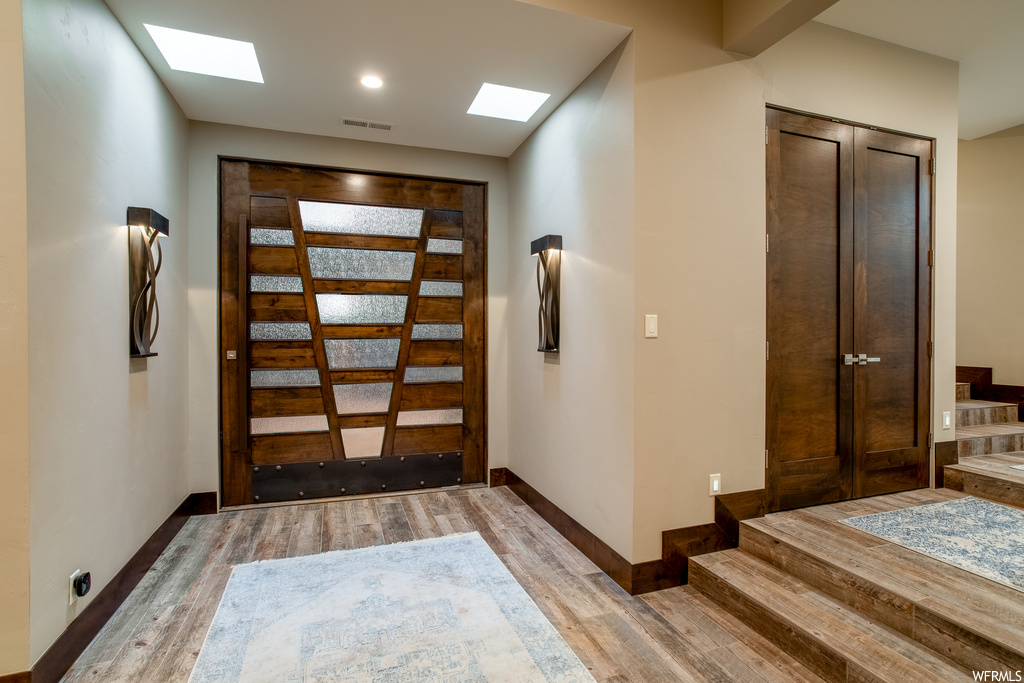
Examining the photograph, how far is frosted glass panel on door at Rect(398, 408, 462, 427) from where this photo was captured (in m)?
4.17

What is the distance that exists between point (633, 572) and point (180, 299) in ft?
11.1

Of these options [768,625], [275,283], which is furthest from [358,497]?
[768,625]

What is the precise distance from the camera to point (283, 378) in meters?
3.88

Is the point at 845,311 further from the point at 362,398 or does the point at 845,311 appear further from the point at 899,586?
the point at 362,398

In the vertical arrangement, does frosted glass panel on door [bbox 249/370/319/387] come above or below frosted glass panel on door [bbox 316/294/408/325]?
below

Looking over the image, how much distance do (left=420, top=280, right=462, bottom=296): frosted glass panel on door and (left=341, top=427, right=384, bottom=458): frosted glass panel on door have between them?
3.91 ft

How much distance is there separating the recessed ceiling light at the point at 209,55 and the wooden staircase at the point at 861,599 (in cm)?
369

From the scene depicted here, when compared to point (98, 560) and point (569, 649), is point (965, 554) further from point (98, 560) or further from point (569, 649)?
point (98, 560)

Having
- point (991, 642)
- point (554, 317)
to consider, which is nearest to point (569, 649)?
point (991, 642)

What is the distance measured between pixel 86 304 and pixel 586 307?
8.02ft

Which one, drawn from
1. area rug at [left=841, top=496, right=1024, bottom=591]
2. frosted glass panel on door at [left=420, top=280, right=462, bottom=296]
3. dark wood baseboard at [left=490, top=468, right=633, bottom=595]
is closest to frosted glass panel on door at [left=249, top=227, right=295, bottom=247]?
frosted glass panel on door at [left=420, top=280, right=462, bottom=296]

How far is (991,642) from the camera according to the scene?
1670mm

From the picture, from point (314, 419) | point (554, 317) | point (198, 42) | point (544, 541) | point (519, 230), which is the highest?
point (198, 42)

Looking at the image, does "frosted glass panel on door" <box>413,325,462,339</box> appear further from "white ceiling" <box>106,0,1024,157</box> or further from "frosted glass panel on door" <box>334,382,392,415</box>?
"white ceiling" <box>106,0,1024,157</box>
